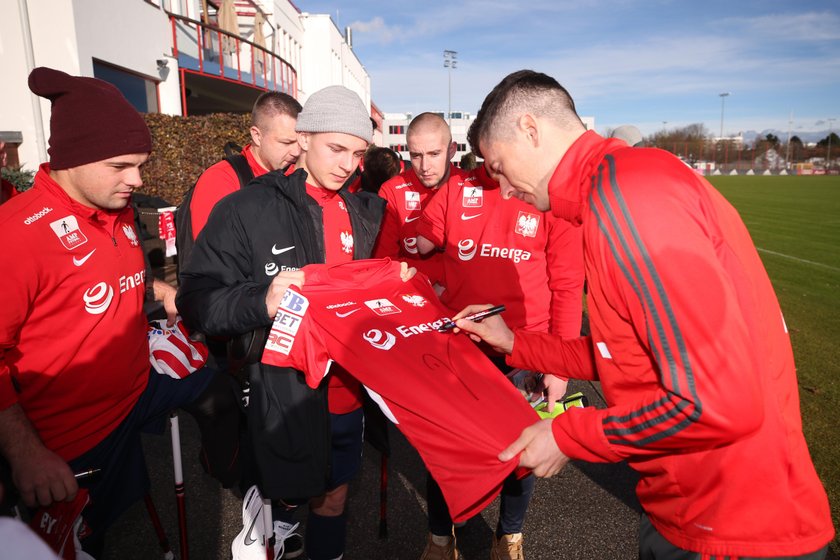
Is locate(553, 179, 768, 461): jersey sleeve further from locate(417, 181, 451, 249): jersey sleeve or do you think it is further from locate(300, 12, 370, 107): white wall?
locate(300, 12, 370, 107): white wall

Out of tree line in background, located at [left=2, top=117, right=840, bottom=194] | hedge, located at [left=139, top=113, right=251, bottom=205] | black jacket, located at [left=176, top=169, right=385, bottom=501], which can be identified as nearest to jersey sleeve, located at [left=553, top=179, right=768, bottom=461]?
black jacket, located at [left=176, top=169, right=385, bottom=501]

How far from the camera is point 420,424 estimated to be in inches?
79.2

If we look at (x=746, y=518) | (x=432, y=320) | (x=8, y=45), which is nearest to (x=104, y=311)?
(x=432, y=320)

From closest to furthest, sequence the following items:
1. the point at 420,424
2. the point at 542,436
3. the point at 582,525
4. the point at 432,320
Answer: the point at 542,436 → the point at 420,424 → the point at 432,320 → the point at 582,525

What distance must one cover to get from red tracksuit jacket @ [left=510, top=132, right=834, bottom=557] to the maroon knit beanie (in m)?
1.86

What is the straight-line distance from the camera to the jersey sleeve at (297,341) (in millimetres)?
2137

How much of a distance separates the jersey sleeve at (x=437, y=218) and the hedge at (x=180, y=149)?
35.6ft

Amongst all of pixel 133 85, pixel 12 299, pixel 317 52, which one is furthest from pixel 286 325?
pixel 317 52

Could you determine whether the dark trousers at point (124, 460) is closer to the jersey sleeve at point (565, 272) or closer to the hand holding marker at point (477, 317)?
the hand holding marker at point (477, 317)

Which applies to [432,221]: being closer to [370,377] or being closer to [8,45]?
[370,377]

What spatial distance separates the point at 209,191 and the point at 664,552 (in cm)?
347

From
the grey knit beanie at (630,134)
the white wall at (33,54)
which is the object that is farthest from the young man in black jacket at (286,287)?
the white wall at (33,54)

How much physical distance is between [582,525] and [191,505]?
2.57 meters

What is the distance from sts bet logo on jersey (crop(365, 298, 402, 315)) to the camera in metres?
2.39
